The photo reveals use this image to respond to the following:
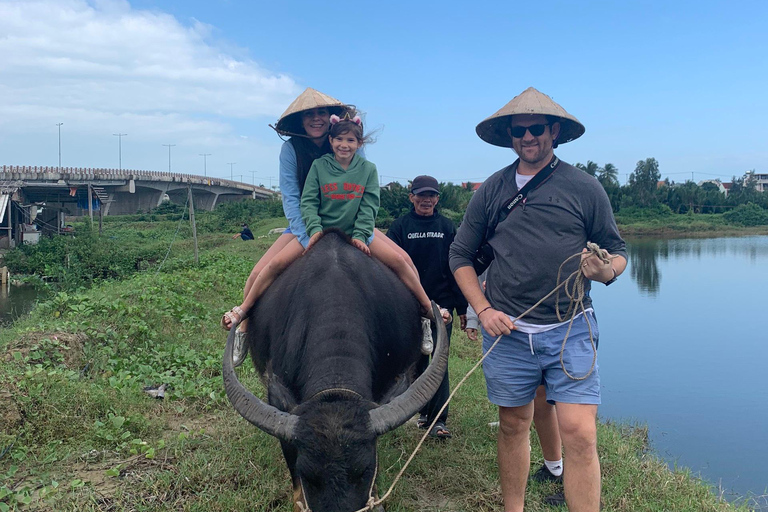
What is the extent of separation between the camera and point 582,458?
3.05 m

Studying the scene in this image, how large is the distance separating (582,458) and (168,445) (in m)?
3.11

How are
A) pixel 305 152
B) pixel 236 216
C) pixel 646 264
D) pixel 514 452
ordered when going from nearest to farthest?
1. pixel 514 452
2. pixel 305 152
3. pixel 646 264
4. pixel 236 216

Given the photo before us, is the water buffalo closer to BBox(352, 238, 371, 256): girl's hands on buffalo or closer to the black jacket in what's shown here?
BBox(352, 238, 371, 256): girl's hands on buffalo

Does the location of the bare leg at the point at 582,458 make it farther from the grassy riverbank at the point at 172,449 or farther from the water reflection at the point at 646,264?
the water reflection at the point at 646,264

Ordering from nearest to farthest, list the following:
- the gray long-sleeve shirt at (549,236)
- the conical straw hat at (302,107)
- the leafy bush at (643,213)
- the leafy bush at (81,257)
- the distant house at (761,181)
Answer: the gray long-sleeve shirt at (549,236)
the conical straw hat at (302,107)
the leafy bush at (81,257)
the leafy bush at (643,213)
the distant house at (761,181)

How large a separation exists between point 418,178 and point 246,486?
9.96ft

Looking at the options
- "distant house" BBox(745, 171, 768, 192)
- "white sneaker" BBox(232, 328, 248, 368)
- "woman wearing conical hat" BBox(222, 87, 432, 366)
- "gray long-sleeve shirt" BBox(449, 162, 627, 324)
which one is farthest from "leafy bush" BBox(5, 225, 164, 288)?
"distant house" BBox(745, 171, 768, 192)

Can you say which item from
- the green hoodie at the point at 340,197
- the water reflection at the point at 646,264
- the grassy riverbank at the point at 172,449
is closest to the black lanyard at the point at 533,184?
the green hoodie at the point at 340,197

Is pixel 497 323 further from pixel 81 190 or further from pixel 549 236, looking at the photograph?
pixel 81 190

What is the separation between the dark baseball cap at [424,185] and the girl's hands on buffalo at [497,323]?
2130 mm

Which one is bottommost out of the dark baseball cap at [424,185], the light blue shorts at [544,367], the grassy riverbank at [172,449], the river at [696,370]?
the river at [696,370]

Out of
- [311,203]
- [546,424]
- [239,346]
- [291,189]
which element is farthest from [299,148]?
[546,424]

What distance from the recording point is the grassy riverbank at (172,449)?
3834 millimetres

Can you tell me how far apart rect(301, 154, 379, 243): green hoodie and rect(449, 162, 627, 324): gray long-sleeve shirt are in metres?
1.34
